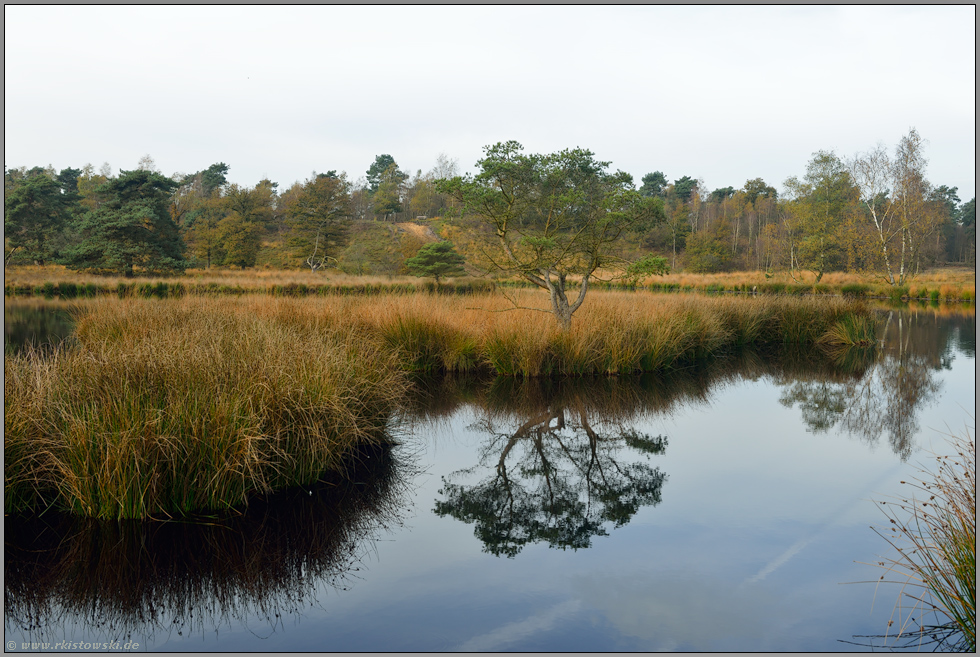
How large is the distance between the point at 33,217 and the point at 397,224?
32.4 m

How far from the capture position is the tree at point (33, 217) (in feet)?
92.7

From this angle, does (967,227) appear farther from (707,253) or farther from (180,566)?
(180,566)

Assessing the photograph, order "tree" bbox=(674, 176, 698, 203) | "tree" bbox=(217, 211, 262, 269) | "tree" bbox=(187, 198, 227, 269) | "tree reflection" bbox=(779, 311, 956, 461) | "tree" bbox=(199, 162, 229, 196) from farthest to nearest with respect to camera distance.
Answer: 1. "tree" bbox=(674, 176, 698, 203)
2. "tree" bbox=(199, 162, 229, 196)
3. "tree" bbox=(187, 198, 227, 269)
4. "tree" bbox=(217, 211, 262, 269)
5. "tree reflection" bbox=(779, 311, 956, 461)

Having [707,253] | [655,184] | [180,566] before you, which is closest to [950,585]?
[180,566]

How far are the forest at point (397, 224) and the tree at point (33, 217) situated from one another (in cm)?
7

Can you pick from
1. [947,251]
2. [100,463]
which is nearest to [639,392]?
[100,463]

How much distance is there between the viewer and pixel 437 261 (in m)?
32.5

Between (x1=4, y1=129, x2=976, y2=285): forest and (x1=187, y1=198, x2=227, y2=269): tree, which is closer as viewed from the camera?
(x1=4, y1=129, x2=976, y2=285): forest

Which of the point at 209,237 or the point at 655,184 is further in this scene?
the point at 655,184

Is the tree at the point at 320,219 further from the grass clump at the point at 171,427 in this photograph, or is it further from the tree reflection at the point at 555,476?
the grass clump at the point at 171,427

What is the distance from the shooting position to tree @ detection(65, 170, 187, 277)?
28.7 meters

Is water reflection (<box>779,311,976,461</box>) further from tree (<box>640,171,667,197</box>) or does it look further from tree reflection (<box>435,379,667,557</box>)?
tree (<box>640,171,667,197</box>)

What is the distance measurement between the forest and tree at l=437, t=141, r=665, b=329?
21 cm

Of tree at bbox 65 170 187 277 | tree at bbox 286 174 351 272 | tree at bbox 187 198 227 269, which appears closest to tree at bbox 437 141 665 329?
tree at bbox 65 170 187 277
